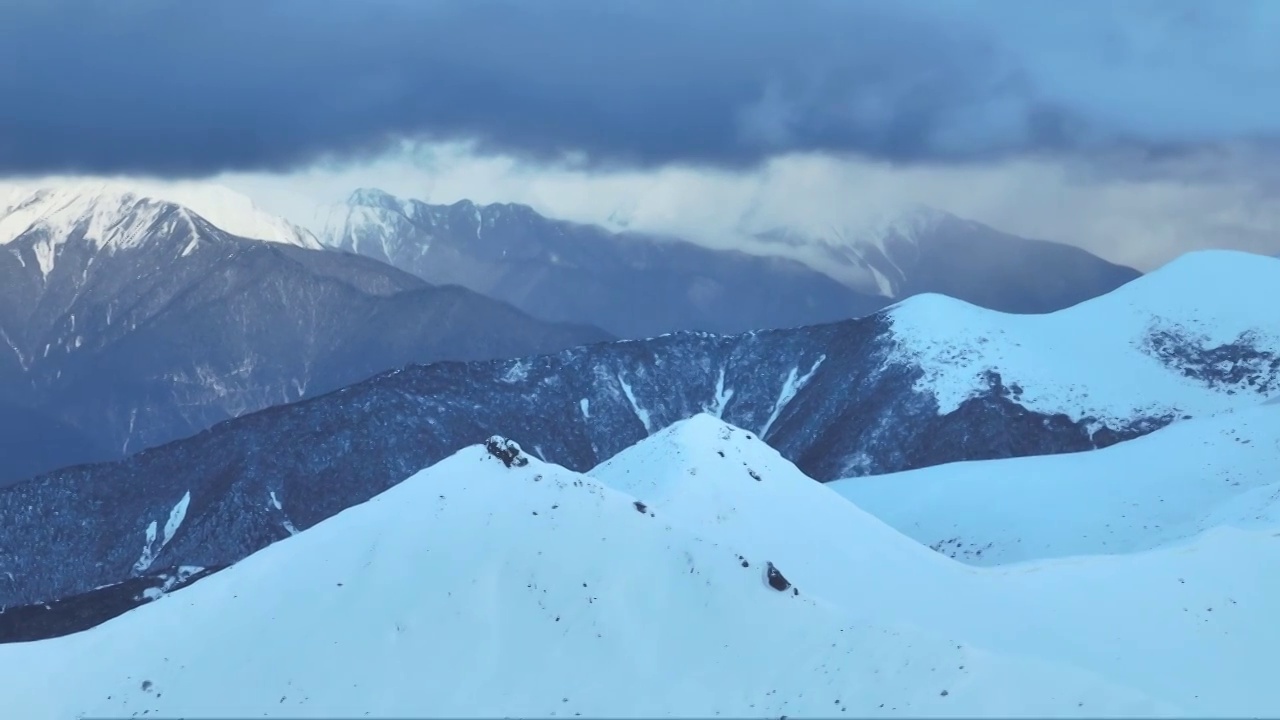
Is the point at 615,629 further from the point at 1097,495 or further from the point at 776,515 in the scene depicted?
the point at 1097,495

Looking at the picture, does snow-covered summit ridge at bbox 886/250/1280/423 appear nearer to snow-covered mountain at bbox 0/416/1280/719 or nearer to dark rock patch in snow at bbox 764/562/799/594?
snow-covered mountain at bbox 0/416/1280/719

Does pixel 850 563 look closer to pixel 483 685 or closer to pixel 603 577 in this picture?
pixel 603 577

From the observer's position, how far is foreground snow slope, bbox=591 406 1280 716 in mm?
47531

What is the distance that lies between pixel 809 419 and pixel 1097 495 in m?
85.3

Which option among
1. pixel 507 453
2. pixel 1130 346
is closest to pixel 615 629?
pixel 507 453

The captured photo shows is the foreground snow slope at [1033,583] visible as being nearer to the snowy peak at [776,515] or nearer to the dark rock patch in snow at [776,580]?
the snowy peak at [776,515]

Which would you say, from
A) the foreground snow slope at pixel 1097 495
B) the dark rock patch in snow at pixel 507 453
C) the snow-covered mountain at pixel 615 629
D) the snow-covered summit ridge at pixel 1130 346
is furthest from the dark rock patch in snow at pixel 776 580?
the snow-covered summit ridge at pixel 1130 346

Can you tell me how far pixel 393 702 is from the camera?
45938mm

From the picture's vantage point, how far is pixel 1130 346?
174 meters

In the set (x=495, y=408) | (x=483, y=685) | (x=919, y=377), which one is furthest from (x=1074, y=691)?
(x=495, y=408)

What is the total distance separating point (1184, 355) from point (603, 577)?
136 meters

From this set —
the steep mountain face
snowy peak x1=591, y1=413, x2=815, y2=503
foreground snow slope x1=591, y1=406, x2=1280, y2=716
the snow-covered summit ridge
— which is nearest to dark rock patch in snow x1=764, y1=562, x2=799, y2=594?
foreground snow slope x1=591, y1=406, x2=1280, y2=716

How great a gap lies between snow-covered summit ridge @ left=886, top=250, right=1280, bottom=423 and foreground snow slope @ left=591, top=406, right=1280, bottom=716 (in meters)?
88.9

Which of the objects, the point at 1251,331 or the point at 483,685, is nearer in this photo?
the point at 483,685
